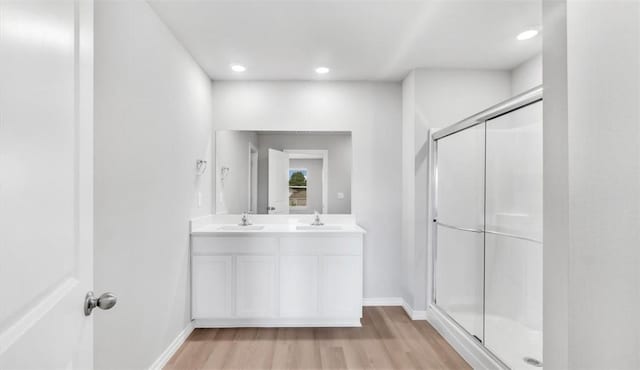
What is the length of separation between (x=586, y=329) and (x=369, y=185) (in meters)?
2.82

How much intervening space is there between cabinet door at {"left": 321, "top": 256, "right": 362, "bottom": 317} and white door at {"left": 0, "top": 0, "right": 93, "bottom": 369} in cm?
222

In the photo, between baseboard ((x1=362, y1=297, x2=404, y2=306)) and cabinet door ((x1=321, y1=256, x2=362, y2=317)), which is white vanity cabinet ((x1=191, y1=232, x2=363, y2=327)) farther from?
baseboard ((x1=362, y1=297, x2=404, y2=306))

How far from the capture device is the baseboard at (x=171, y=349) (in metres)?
2.25

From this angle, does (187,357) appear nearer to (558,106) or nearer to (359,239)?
(359,239)

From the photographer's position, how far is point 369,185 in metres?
3.65

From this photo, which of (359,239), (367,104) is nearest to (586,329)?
(359,239)

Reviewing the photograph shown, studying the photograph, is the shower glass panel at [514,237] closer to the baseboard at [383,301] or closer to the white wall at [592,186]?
the white wall at [592,186]

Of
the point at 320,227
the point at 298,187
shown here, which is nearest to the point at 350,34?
the point at 298,187

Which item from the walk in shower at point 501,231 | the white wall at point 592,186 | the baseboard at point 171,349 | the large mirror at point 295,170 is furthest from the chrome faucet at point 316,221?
the white wall at point 592,186

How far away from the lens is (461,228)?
2.73 m

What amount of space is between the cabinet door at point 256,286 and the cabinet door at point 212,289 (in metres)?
0.09

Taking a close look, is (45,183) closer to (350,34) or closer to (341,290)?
(350,34)

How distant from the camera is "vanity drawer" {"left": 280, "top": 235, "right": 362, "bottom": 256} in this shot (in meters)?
2.98

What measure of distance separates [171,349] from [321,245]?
1.38 metres
